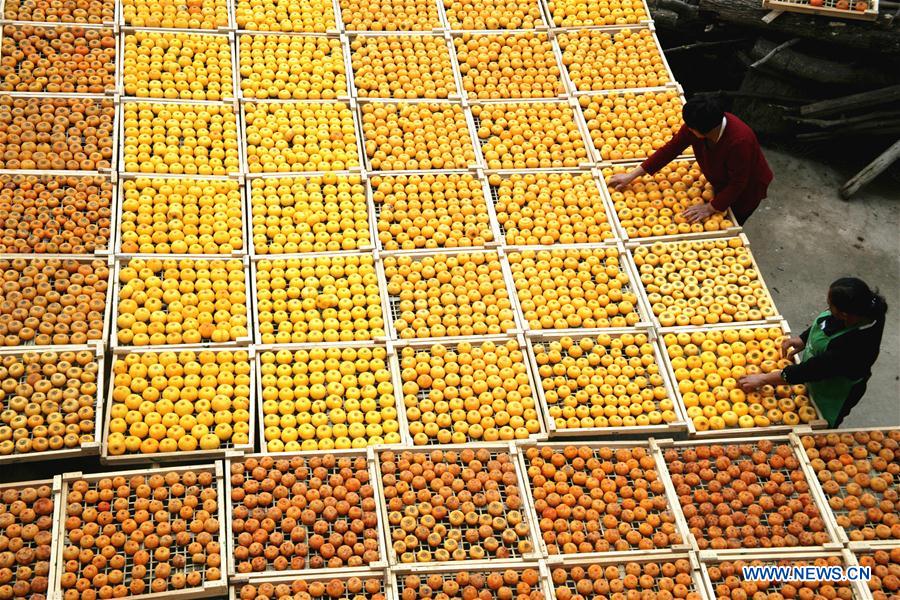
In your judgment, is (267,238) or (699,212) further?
(699,212)

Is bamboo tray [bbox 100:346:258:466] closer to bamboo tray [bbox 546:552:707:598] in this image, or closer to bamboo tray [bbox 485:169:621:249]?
bamboo tray [bbox 546:552:707:598]

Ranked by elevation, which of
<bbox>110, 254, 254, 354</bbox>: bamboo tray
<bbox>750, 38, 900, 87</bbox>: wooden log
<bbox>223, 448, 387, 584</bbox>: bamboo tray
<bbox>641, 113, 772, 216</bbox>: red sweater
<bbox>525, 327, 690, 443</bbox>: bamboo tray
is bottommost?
<bbox>223, 448, 387, 584</bbox>: bamboo tray

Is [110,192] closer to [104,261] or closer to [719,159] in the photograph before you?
[104,261]

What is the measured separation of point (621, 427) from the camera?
5.28 meters

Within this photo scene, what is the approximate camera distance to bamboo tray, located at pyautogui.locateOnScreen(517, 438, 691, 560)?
4.67m

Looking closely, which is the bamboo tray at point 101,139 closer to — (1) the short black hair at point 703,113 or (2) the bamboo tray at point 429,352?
(2) the bamboo tray at point 429,352

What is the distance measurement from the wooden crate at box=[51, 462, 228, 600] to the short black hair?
3.88 meters

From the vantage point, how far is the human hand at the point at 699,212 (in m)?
6.42

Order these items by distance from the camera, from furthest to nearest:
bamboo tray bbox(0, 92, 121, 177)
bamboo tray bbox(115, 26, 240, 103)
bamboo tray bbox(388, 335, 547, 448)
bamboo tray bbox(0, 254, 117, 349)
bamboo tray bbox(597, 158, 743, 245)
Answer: bamboo tray bbox(115, 26, 240, 103), bamboo tray bbox(597, 158, 743, 245), bamboo tray bbox(0, 92, 121, 177), bamboo tray bbox(0, 254, 117, 349), bamboo tray bbox(388, 335, 547, 448)

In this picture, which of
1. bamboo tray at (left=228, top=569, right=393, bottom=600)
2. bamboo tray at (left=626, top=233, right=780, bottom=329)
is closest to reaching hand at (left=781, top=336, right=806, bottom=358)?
bamboo tray at (left=626, top=233, right=780, bottom=329)

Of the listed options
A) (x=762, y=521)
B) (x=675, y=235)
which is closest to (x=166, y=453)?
(x=762, y=521)

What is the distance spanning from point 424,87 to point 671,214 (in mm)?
2378

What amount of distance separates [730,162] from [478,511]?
10.7 feet

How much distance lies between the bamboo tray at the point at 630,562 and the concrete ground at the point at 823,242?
305 cm
